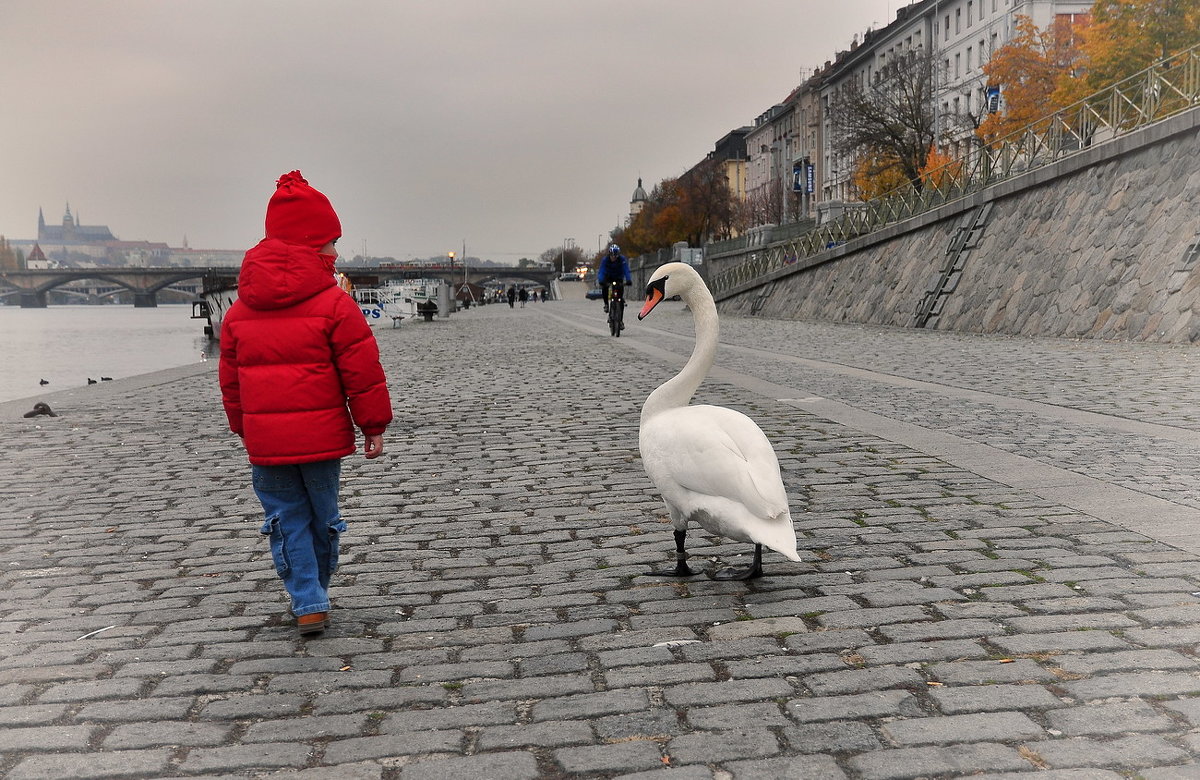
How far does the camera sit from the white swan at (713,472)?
149 inches

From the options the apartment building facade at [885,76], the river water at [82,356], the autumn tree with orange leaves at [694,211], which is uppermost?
the apartment building facade at [885,76]

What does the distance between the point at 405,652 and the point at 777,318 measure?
32.1 meters

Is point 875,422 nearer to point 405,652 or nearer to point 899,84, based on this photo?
point 405,652

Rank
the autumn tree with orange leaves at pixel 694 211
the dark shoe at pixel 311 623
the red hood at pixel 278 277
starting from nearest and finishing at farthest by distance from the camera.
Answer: the red hood at pixel 278 277, the dark shoe at pixel 311 623, the autumn tree with orange leaves at pixel 694 211

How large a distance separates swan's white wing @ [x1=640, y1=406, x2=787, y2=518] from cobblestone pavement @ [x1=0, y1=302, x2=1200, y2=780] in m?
0.43

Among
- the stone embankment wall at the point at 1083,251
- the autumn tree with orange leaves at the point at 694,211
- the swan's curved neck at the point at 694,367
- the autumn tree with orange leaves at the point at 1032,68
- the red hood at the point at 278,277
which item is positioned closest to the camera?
the red hood at the point at 278,277

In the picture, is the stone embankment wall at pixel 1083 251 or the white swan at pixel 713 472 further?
the stone embankment wall at pixel 1083 251

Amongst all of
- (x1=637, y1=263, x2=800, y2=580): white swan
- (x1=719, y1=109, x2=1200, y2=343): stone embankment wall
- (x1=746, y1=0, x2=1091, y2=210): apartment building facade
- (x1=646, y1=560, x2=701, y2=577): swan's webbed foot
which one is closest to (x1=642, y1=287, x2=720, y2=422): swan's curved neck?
(x1=637, y1=263, x2=800, y2=580): white swan

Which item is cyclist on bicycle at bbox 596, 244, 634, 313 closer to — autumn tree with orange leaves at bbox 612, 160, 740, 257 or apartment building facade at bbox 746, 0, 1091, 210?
apartment building facade at bbox 746, 0, 1091, 210

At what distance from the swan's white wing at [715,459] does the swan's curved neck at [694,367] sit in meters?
0.18

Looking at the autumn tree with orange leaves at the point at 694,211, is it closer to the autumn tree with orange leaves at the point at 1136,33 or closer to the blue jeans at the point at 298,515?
the autumn tree with orange leaves at the point at 1136,33

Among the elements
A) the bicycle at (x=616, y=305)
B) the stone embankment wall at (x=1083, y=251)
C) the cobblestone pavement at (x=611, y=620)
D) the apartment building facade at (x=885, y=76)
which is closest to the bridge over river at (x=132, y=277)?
the apartment building facade at (x=885, y=76)

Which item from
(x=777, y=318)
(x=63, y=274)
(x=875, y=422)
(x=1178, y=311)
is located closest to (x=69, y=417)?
(x=875, y=422)

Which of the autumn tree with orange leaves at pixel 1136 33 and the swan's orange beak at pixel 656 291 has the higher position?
the autumn tree with orange leaves at pixel 1136 33
